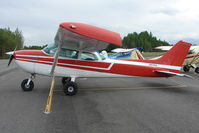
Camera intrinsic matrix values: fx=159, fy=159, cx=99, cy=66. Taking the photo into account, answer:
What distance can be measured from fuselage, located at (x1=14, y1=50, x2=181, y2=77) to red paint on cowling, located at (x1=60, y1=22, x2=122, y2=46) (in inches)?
85.2

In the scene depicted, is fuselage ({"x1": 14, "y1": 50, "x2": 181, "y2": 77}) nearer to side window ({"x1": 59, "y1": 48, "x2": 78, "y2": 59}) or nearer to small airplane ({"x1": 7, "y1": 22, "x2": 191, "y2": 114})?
small airplane ({"x1": 7, "y1": 22, "x2": 191, "y2": 114})

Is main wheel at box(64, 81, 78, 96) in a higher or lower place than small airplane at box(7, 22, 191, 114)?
lower

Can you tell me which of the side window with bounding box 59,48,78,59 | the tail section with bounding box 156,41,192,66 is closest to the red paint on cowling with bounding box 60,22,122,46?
the side window with bounding box 59,48,78,59

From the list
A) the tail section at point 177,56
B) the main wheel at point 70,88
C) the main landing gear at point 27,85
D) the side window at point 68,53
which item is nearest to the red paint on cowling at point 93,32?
the side window at point 68,53

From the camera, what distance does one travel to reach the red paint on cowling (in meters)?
3.90

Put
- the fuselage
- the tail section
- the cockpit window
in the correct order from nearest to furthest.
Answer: the fuselage
the cockpit window
the tail section

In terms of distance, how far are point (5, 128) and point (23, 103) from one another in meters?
1.66

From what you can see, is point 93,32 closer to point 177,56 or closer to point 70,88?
point 70,88

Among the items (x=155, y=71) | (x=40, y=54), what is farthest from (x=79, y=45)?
(x=155, y=71)

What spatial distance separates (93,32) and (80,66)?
2.35 m

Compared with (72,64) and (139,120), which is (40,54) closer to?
(72,64)

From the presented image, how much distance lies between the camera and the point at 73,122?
3482 mm

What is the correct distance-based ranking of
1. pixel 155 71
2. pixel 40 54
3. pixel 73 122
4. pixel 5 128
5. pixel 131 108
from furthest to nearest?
pixel 155 71
pixel 40 54
pixel 131 108
pixel 73 122
pixel 5 128

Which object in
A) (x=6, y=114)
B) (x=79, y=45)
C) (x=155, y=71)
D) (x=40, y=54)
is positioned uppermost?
(x=79, y=45)
